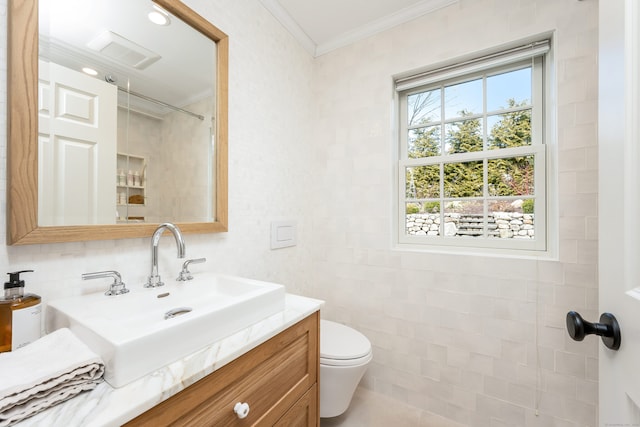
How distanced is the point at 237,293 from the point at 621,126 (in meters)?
1.19

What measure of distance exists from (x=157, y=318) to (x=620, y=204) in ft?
4.16

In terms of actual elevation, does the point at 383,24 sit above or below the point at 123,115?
above

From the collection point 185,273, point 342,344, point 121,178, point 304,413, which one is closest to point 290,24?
point 121,178

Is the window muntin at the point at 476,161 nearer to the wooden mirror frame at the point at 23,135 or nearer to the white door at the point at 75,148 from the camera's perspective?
the white door at the point at 75,148

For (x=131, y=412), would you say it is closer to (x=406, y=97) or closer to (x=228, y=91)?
(x=228, y=91)

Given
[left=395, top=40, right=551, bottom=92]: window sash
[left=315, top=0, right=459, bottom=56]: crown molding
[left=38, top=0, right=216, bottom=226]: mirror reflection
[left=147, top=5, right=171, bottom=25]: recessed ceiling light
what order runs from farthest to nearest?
[left=315, top=0, right=459, bottom=56]: crown molding, [left=395, top=40, right=551, bottom=92]: window sash, [left=147, top=5, right=171, bottom=25]: recessed ceiling light, [left=38, top=0, right=216, bottom=226]: mirror reflection

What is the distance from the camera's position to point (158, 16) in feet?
3.45

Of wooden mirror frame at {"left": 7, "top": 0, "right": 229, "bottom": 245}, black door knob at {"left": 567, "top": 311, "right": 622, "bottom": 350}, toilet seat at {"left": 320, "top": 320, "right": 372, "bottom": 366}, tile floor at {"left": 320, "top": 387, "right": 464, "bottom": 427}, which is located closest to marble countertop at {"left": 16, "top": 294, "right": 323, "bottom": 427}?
wooden mirror frame at {"left": 7, "top": 0, "right": 229, "bottom": 245}

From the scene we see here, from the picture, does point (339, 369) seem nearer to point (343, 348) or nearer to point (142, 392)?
point (343, 348)

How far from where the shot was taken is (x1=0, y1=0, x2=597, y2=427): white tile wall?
120cm

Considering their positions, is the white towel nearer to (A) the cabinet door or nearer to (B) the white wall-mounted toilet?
(A) the cabinet door

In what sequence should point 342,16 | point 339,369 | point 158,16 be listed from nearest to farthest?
point 158,16
point 339,369
point 342,16

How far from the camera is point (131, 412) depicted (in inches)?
18.4

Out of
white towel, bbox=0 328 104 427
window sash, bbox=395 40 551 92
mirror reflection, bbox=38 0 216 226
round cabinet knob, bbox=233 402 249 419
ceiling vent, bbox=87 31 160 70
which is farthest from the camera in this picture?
window sash, bbox=395 40 551 92
